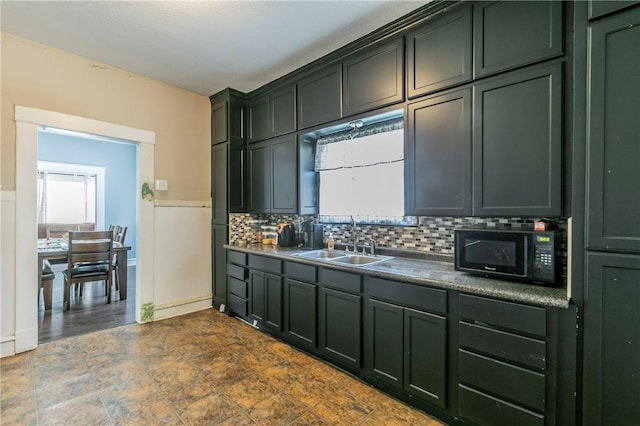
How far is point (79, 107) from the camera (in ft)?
9.59

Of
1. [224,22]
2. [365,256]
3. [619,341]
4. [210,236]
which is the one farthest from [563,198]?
[210,236]

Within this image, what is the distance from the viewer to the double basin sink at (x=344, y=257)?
262 centimetres

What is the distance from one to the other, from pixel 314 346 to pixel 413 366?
35.5 inches

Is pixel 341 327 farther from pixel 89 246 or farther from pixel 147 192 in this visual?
pixel 89 246

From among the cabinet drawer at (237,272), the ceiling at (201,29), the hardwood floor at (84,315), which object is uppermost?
the ceiling at (201,29)

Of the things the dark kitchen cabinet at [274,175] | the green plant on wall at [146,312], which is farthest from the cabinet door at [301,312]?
the green plant on wall at [146,312]

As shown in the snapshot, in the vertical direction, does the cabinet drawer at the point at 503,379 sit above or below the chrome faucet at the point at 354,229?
below

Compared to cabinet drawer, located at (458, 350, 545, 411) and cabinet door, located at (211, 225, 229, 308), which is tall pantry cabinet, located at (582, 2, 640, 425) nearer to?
cabinet drawer, located at (458, 350, 545, 411)

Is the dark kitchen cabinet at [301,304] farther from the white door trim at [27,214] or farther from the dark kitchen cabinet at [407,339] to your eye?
the white door trim at [27,214]

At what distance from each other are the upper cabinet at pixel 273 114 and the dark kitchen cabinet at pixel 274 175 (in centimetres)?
9

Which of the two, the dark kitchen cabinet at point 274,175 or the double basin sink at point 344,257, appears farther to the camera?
the dark kitchen cabinet at point 274,175

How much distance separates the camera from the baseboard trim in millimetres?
3432

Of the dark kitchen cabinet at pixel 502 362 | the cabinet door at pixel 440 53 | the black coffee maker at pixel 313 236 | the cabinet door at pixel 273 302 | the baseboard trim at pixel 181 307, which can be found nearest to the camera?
the dark kitchen cabinet at pixel 502 362

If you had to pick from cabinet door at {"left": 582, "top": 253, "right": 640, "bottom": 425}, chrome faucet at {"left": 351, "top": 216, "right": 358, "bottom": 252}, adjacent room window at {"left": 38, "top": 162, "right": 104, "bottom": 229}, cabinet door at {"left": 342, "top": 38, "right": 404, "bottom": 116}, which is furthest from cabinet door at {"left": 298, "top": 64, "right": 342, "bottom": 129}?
adjacent room window at {"left": 38, "top": 162, "right": 104, "bottom": 229}
